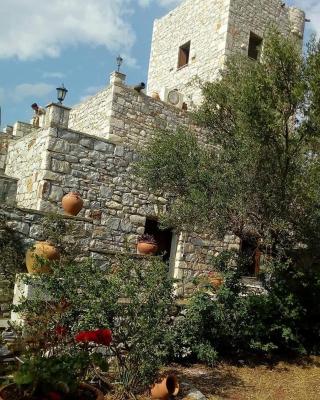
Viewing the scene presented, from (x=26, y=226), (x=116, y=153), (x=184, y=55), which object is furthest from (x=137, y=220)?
(x=184, y=55)

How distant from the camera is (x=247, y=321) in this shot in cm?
671

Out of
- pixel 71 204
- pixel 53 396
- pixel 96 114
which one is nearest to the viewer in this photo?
pixel 53 396

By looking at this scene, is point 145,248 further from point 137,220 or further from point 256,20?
point 256,20

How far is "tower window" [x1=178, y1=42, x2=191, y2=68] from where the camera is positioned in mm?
16531

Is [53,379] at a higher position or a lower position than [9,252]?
lower

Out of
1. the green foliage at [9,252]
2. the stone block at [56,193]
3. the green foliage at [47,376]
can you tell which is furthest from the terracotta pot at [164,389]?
the stone block at [56,193]

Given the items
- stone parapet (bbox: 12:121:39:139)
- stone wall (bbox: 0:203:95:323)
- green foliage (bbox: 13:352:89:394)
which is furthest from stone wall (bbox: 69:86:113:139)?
green foliage (bbox: 13:352:89:394)

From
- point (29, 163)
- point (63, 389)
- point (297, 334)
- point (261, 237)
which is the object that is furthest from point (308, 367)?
point (29, 163)

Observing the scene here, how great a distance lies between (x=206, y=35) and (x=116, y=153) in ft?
24.4

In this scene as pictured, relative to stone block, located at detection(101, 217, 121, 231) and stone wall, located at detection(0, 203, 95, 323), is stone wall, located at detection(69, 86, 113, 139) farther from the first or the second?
stone wall, located at detection(0, 203, 95, 323)

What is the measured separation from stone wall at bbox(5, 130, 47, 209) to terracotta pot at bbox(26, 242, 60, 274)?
2961 mm

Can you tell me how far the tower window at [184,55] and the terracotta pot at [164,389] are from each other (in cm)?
1356

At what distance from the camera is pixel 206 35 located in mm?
15352

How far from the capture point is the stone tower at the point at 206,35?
14.7 meters
